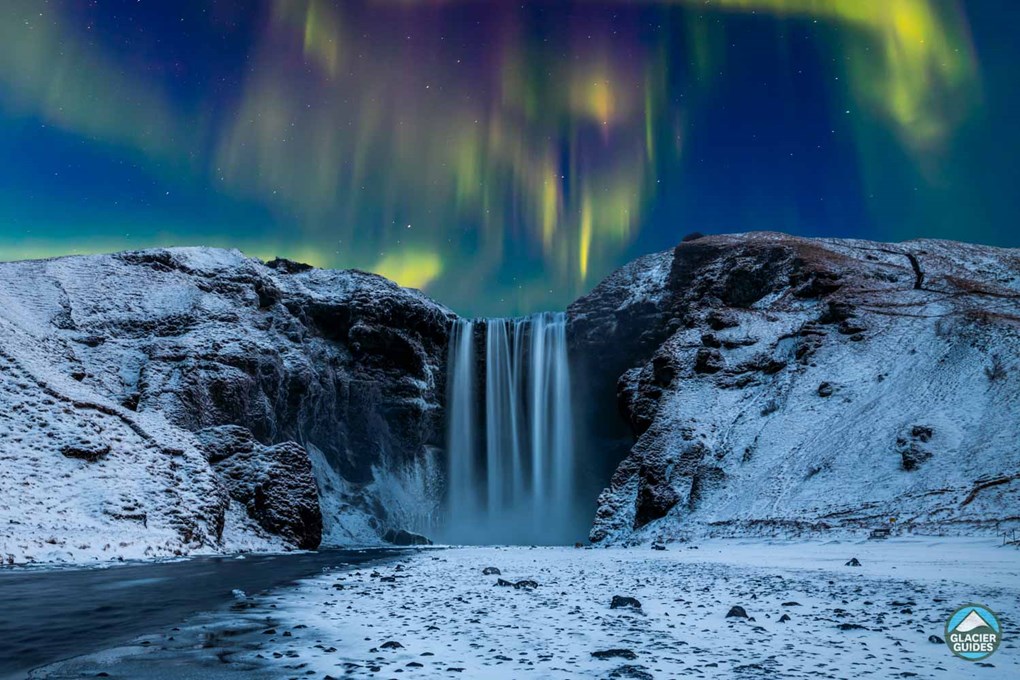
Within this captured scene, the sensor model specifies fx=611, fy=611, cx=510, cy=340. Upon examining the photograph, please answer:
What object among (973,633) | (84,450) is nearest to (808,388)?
(973,633)

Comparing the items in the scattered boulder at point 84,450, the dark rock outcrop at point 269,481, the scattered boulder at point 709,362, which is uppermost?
the scattered boulder at point 709,362

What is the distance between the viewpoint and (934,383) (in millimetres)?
42562

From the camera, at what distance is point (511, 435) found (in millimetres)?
72812

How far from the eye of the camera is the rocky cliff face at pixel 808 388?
34.9 m

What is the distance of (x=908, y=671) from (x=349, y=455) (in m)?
68.9

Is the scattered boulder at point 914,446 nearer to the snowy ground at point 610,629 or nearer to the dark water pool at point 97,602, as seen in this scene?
the snowy ground at point 610,629

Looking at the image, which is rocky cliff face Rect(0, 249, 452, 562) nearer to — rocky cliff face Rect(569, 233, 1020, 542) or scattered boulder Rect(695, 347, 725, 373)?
rocky cliff face Rect(569, 233, 1020, 542)

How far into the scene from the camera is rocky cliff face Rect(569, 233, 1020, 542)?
1374 inches

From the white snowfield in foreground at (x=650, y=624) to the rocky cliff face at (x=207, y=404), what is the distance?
19.0 metres

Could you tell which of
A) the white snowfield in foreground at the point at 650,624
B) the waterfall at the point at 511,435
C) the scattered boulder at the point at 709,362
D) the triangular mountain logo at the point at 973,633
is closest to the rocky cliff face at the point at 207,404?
the waterfall at the point at 511,435

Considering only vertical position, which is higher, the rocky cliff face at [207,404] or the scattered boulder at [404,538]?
the rocky cliff face at [207,404]

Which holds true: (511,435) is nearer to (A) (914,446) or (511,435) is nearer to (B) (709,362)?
(B) (709,362)

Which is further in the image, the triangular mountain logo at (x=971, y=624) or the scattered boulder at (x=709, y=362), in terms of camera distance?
the scattered boulder at (x=709, y=362)

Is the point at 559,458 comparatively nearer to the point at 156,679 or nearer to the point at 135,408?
the point at 135,408
